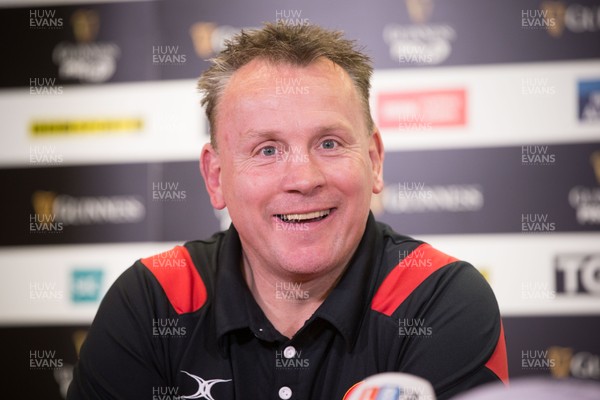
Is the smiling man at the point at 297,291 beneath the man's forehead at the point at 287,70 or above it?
beneath

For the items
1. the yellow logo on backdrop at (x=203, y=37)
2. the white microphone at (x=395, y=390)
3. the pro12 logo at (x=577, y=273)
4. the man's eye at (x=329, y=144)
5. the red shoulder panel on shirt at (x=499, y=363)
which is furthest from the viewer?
the yellow logo on backdrop at (x=203, y=37)

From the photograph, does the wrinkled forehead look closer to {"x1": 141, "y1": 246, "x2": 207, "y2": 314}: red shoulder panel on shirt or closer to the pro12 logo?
{"x1": 141, "y1": 246, "x2": 207, "y2": 314}: red shoulder panel on shirt

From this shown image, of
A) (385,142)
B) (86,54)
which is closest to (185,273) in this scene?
(385,142)

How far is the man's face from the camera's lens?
1.50 metres

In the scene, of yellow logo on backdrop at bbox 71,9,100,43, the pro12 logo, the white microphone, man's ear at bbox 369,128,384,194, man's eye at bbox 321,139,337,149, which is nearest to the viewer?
the white microphone

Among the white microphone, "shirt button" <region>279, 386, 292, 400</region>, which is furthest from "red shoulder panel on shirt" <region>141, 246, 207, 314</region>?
the white microphone

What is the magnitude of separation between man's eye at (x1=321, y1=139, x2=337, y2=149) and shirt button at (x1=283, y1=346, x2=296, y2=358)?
17.5 inches

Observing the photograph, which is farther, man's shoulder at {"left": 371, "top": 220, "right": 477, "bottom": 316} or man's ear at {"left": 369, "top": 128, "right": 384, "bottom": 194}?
man's ear at {"left": 369, "top": 128, "right": 384, "bottom": 194}

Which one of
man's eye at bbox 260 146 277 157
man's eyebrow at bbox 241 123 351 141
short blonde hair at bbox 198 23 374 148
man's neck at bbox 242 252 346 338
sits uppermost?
short blonde hair at bbox 198 23 374 148

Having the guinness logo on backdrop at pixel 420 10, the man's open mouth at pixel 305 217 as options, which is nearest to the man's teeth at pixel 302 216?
the man's open mouth at pixel 305 217

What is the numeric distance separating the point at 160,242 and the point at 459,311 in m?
1.60

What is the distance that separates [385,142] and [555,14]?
80cm

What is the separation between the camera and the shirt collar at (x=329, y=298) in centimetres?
150

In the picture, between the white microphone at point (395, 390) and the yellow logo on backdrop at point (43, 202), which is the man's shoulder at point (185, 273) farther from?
the yellow logo on backdrop at point (43, 202)
